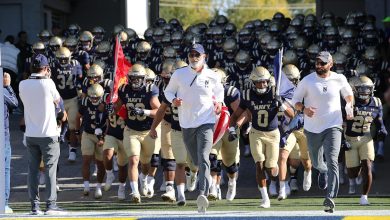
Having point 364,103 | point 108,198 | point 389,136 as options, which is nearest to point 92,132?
point 108,198

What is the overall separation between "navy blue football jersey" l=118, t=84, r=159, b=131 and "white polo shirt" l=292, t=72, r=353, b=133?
2717 millimetres

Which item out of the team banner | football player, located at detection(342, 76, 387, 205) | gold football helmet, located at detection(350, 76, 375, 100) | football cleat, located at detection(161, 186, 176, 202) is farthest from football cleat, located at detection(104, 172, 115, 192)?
gold football helmet, located at detection(350, 76, 375, 100)

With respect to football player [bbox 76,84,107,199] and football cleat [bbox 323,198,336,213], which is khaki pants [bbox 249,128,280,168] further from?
football cleat [bbox 323,198,336,213]

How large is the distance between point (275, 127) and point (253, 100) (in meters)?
0.44

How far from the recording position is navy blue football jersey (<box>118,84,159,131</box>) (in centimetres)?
1608

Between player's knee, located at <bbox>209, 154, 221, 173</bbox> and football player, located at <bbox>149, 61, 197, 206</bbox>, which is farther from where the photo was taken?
player's knee, located at <bbox>209, 154, 221, 173</bbox>

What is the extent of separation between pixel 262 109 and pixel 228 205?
1363 millimetres

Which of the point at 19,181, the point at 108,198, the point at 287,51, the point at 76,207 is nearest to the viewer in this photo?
the point at 76,207

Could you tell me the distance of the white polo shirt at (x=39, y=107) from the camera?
13.6m

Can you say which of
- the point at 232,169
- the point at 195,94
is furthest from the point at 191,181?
the point at 195,94

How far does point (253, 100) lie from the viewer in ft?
52.3

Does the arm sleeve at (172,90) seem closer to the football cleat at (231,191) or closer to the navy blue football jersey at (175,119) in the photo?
the navy blue football jersey at (175,119)

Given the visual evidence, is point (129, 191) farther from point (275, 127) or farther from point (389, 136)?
point (389, 136)

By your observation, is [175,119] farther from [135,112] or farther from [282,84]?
[282,84]
